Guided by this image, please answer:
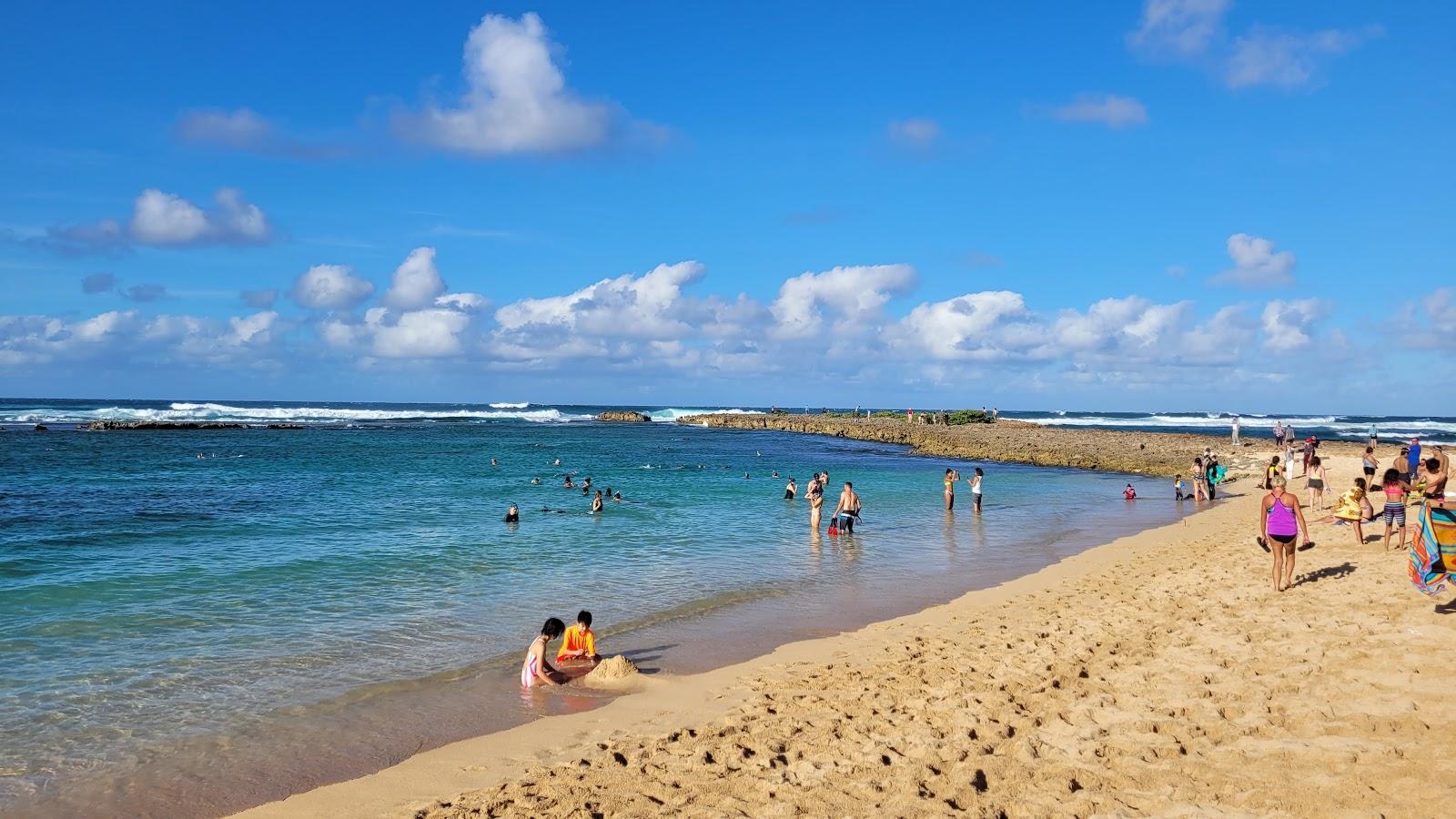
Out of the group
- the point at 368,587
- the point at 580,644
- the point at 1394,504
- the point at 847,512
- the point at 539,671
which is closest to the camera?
the point at 539,671

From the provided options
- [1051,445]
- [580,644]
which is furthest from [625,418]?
[580,644]

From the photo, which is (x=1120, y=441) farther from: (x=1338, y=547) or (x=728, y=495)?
(x=1338, y=547)

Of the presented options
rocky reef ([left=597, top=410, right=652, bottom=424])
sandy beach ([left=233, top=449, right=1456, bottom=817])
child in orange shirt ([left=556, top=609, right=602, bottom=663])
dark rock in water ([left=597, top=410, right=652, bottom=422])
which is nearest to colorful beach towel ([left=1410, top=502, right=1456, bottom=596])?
sandy beach ([left=233, top=449, right=1456, bottom=817])

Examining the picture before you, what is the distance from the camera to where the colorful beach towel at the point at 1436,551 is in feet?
30.0

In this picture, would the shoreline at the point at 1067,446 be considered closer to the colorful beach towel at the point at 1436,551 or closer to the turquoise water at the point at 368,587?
the turquoise water at the point at 368,587

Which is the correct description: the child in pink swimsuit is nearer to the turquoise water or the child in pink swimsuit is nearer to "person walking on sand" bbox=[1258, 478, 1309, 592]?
the turquoise water

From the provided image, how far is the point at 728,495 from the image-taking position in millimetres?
31875

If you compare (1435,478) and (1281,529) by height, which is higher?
(1435,478)

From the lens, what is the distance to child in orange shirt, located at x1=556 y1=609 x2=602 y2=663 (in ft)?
35.4

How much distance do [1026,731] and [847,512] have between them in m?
14.6

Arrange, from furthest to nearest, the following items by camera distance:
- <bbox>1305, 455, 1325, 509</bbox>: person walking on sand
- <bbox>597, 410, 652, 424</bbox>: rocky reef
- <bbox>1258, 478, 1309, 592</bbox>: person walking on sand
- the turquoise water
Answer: <bbox>597, 410, 652, 424</bbox>: rocky reef, <bbox>1305, 455, 1325, 509</bbox>: person walking on sand, <bbox>1258, 478, 1309, 592</bbox>: person walking on sand, the turquoise water

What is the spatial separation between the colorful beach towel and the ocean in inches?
263

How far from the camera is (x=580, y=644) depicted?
1090 centimetres

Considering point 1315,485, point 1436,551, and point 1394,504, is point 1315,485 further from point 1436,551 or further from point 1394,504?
point 1436,551
